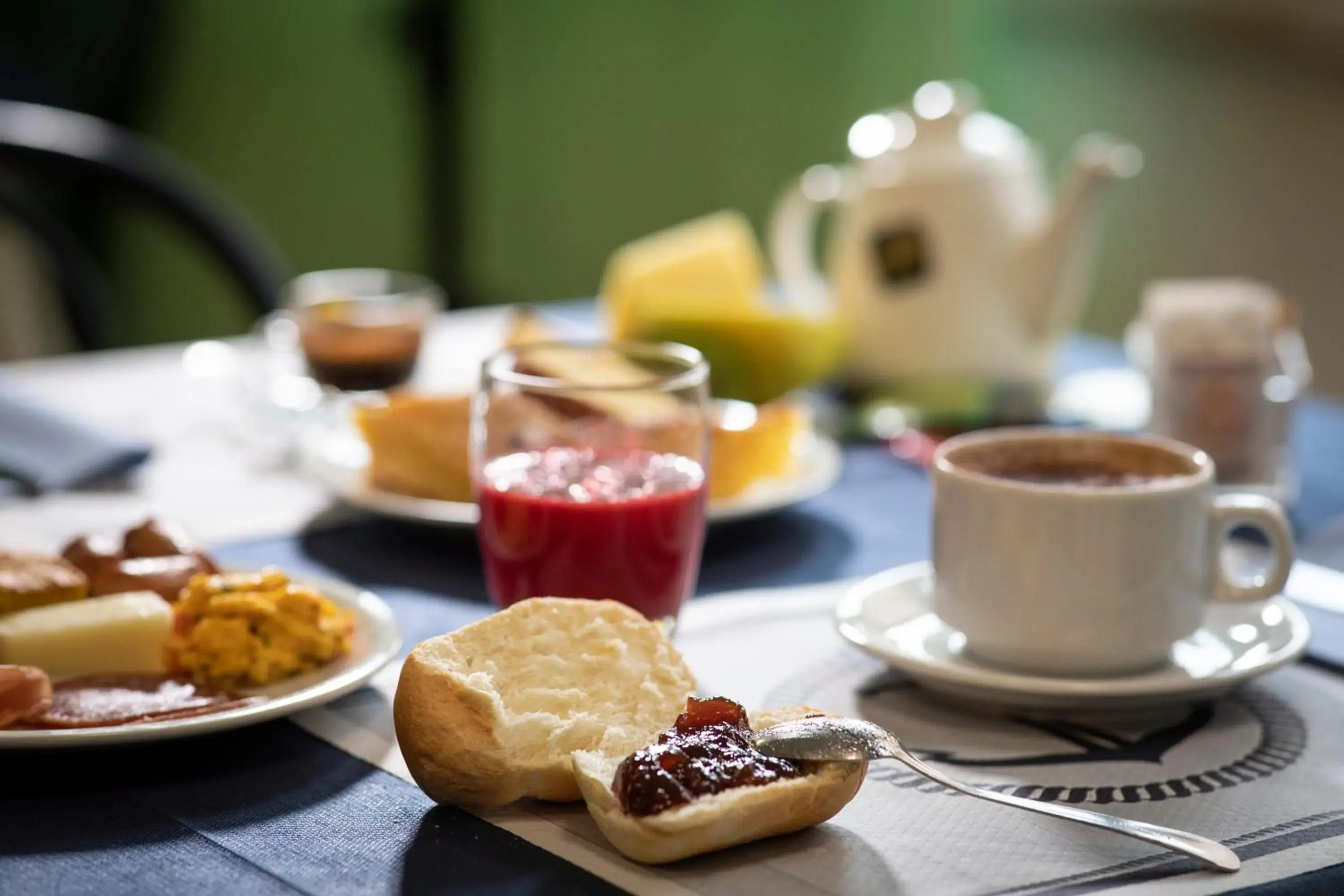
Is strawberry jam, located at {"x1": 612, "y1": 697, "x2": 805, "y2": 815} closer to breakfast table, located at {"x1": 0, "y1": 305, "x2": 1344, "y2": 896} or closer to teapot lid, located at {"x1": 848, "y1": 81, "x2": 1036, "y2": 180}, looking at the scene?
breakfast table, located at {"x1": 0, "y1": 305, "x2": 1344, "y2": 896}

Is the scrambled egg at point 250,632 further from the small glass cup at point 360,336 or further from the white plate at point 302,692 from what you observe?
the small glass cup at point 360,336

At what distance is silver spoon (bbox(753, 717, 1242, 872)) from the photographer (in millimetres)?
725

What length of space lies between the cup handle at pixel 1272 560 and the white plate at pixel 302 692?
→ 502 mm

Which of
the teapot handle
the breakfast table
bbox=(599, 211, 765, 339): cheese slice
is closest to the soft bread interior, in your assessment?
the breakfast table

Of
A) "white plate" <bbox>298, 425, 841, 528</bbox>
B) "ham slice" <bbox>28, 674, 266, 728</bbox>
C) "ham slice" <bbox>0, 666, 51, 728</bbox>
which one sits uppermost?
"ham slice" <bbox>0, 666, 51, 728</bbox>

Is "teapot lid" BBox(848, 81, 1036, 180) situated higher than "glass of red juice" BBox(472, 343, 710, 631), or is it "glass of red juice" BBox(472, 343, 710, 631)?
"teapot lid" BBox(848, 81, 1036, 180)

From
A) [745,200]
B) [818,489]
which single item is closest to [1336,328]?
[745,200]

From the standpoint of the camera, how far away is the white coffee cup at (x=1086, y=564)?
921mm

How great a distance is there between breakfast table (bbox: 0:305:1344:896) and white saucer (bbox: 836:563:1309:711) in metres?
0.03

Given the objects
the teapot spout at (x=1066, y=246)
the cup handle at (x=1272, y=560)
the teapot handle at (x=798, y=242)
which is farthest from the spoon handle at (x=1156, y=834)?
the teapot handle at (x=798, y=242)

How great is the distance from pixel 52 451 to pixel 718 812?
1.01 m

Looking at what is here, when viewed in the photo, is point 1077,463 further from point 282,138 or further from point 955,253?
point 282,138

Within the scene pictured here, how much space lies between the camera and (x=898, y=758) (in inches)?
30.5

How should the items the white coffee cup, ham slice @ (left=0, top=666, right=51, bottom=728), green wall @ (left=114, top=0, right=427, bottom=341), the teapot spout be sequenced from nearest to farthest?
ham slice @ (left=0, top=666, right=51, bottom=728), the white coffee cup, the teapot spout, green wall @ (left=114, top=0, right=427, bottom=341)
